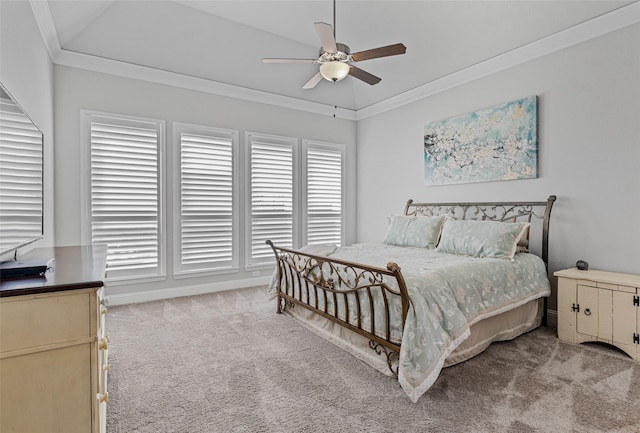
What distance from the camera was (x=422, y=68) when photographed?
477 centimetres

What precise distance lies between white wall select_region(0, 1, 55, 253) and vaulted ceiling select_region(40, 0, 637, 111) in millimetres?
339

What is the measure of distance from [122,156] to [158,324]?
84.1 inches

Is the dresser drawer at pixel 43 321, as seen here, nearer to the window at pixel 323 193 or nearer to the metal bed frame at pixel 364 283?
the metal bed frame at pixel 364 283

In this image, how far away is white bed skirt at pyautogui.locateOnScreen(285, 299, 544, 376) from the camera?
2.62 meters

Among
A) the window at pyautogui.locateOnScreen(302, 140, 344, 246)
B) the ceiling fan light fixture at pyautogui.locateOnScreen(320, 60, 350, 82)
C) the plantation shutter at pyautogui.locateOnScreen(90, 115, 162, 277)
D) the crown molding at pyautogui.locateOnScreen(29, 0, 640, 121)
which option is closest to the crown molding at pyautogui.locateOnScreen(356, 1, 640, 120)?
the crown molding at pyautogui.locateOnScreen(29, 0, 640, 121)

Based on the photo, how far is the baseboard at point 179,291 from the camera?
4.25 metres

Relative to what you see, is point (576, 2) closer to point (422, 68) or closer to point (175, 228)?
point (422, 68)

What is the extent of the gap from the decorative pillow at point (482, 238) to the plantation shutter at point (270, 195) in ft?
8.45

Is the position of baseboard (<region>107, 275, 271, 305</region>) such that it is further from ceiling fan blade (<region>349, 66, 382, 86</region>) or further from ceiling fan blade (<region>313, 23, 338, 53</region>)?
ceiling fan blade (<region>313, 23, 338, 53</region>)

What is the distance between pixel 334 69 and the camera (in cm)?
295

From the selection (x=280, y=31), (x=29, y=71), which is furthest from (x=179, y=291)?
(x=280, y=31)

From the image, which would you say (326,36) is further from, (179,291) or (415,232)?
(179,291)

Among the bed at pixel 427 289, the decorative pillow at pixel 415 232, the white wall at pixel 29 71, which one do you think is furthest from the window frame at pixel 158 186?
the decorative pillow at pixel 415 232

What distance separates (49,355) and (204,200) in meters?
3.62
